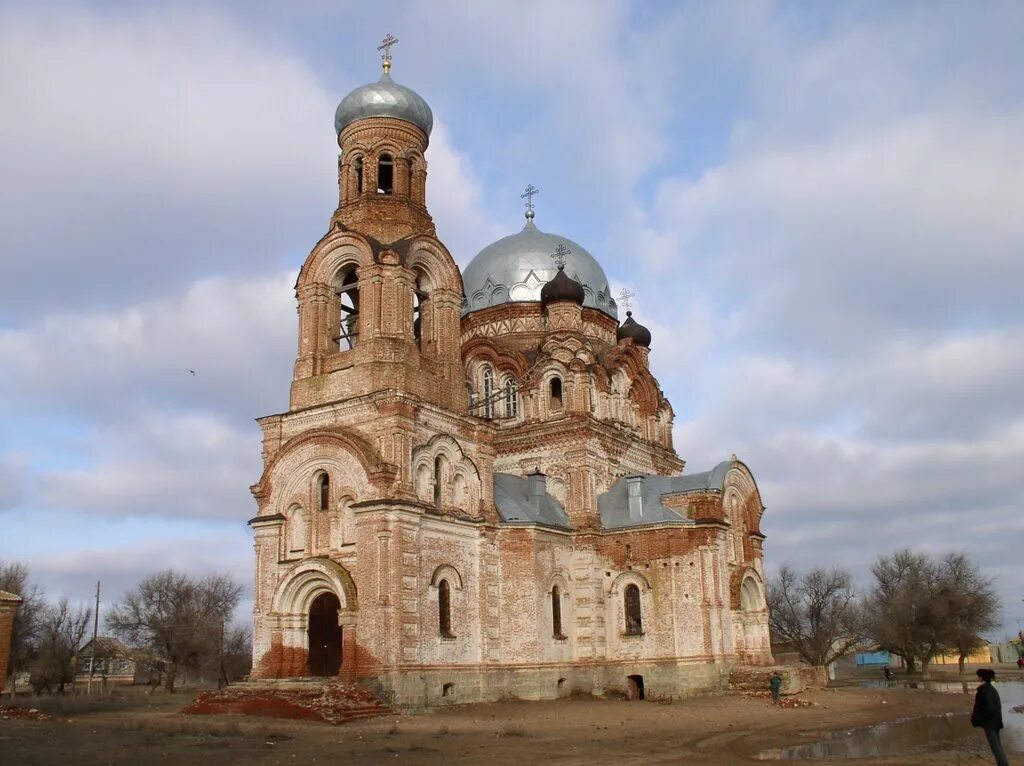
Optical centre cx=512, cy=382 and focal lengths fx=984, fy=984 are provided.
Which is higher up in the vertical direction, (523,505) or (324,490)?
(324,490)

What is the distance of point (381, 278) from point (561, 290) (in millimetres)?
9539

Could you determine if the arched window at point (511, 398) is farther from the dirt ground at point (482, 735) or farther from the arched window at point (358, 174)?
the dirt ground at point (482, 735)

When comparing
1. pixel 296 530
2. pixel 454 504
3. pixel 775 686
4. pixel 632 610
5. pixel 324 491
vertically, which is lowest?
pixel 775 686

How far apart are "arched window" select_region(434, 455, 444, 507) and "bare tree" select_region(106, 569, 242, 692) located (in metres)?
25.4

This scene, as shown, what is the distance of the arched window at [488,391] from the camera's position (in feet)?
110

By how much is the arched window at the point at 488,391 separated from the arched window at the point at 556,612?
7286 mm

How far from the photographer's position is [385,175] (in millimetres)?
28781

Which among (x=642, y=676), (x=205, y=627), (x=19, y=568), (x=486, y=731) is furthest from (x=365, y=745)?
(x=19, y=568)

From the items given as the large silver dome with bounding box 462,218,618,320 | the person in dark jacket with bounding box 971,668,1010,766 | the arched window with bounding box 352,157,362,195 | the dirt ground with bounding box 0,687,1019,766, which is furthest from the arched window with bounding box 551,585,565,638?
the person in dark jacket with bounding box 971,668,1010,766

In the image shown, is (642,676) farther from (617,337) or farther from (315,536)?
(617,337)

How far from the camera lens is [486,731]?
1900cm

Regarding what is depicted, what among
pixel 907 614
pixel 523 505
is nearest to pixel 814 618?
pixel 907 614

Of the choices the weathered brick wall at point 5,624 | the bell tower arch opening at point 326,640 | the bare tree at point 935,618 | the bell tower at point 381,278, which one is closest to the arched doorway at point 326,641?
the bell tower arch opening at point 326,640

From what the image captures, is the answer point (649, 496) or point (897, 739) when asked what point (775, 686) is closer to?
point (649, 496)
